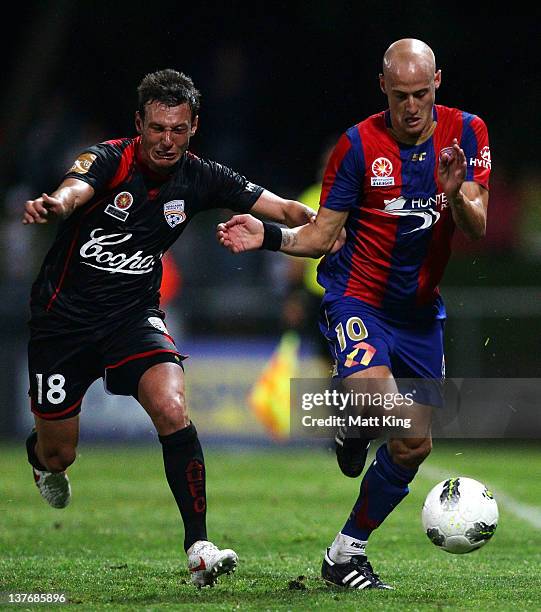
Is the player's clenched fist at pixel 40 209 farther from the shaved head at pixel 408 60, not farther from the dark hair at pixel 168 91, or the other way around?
the shaved head at pixel 408 60

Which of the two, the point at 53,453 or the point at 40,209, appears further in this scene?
the point at 53,453

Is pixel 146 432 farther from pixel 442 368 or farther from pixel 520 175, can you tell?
pixel 442 368

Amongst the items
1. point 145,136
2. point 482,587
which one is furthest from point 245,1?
point 482,587

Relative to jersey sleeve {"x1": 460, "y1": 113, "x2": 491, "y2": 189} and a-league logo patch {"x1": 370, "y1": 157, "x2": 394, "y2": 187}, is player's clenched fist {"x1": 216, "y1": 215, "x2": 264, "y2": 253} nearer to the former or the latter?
a-league logo patch {"x1": 370, "y1": 157, "x2": 394, "y2": 187}

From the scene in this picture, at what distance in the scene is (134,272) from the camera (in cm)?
712

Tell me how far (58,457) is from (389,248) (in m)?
2.30

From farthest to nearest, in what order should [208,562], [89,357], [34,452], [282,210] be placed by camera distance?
1. [34,452]
2. [282,210]
3. [89,357]
4. [208,562]

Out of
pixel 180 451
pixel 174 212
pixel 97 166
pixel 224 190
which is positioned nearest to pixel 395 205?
pixel 224 190

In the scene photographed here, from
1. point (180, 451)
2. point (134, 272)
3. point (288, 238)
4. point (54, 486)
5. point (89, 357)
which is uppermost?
point (288, 238)

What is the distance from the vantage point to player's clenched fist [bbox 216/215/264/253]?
6.99 meters

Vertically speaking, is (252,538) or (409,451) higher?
(409,451)

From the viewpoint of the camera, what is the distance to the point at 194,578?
251 inches

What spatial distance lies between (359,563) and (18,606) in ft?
5.78

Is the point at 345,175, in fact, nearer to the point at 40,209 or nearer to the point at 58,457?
the point at 40,209
